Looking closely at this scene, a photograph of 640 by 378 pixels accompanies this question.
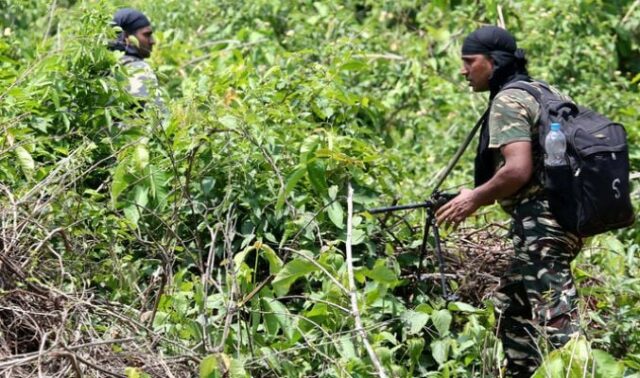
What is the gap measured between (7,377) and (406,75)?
5316 millimetres

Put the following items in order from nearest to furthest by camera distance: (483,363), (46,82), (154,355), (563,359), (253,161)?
1. (563,359)
2. (154,355)
3. (483,363)
4. (253,161)
5. (46,82)

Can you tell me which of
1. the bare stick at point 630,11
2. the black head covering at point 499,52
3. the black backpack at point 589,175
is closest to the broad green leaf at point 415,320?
the black backpack at point 589,175

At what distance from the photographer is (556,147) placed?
477cm

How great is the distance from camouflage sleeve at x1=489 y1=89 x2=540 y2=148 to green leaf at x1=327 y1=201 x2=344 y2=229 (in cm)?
68

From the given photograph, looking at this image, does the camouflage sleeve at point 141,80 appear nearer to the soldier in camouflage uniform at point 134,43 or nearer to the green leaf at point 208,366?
the soldier in camouflage uniform at point 134,43

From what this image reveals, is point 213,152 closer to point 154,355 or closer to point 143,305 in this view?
point 143,305

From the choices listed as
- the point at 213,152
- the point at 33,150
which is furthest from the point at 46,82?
the point at 213,152

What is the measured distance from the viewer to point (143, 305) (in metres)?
4.91

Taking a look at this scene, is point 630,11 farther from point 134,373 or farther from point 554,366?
point 134,373

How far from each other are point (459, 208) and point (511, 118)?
1.39ft

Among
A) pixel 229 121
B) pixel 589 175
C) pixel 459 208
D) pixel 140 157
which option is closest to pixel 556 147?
pixel 589 175

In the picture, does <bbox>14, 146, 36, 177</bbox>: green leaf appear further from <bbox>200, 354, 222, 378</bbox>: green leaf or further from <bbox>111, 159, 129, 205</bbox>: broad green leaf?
<bbox>200, 354, 222, 378</bbox>: green leaf

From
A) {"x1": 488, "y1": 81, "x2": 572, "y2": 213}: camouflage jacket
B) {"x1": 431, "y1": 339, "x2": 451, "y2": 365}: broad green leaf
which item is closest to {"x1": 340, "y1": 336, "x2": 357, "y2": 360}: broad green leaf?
{"x1": 431, "y1": 339, "x2": 451, "y2": 365}: broad green leaf

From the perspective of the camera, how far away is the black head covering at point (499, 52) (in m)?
5.18
